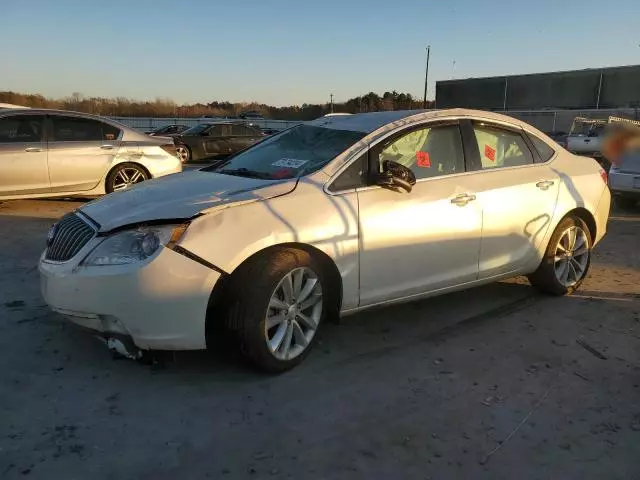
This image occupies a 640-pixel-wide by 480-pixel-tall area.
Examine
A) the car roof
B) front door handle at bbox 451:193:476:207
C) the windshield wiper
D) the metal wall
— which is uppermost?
the metal wall

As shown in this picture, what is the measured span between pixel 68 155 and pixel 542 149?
6610 millimetres

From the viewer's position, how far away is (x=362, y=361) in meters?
3.82

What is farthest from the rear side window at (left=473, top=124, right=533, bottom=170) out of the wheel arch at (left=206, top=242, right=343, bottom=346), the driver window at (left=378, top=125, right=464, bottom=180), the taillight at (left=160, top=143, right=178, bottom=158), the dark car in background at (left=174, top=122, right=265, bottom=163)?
the dark car in background at (left=174, top=122, right=265, bottom=163)

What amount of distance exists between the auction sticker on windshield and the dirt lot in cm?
123

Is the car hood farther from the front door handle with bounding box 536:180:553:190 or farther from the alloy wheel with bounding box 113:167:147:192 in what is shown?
the alloy wheel with bounding box 113:167:147:192

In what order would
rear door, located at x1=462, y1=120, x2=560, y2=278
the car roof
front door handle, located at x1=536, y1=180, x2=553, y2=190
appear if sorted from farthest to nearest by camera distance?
front door handle, located at x1=536, y1=180, x2=553, y2=190
rear door, located at x1=462, y1=120, x2=560, y2=278
the car roof

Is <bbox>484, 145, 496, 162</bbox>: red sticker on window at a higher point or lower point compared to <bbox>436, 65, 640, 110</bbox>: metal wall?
lower

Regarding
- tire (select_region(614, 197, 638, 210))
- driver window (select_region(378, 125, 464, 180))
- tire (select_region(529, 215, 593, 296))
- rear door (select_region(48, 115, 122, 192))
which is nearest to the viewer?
driver window (select_region(378, 125, 464, 180))

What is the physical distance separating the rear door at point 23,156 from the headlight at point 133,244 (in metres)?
5.80

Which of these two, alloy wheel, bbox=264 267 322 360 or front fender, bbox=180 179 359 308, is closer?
front fender, bbox=180 179 359 308

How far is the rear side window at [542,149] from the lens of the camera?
5.10m

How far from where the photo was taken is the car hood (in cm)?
338

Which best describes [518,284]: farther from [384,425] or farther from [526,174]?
[384,425]

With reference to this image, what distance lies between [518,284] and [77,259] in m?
3.96
